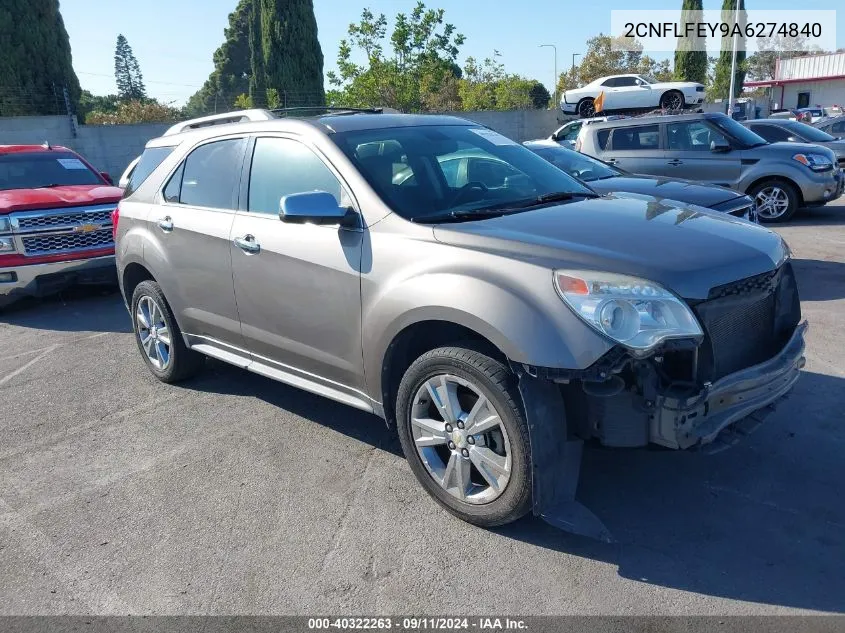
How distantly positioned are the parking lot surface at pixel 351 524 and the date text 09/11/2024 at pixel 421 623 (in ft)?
0.16

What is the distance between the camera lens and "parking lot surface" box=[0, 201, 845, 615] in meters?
2.89

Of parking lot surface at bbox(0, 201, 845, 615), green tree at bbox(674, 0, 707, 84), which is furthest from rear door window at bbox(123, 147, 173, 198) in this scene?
green tree at bbox(674, 0, 707, 84)

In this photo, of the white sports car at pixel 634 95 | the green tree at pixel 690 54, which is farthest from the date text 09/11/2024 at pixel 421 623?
the green tree at pixel 690 54

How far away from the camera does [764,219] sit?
11180 millimetres

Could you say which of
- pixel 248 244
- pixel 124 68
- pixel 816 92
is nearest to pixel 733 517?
pixel 248 244

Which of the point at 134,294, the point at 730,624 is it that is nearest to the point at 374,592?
the point at 730,624

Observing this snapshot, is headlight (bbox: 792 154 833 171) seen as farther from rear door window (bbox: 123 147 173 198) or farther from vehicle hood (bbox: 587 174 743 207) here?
rear door window (bbox: 123 147 173 198)

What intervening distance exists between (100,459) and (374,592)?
2228 millimetres

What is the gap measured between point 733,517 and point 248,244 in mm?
2944

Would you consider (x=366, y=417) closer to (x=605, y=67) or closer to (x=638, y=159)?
(x=638, y=159)

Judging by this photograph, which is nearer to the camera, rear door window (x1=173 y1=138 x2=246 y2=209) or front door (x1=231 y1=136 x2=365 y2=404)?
front door (x1=231 y1=136 x2=365 y2=404)

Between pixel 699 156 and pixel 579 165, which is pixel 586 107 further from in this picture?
pixel 579 165

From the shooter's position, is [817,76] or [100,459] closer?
[100,459]

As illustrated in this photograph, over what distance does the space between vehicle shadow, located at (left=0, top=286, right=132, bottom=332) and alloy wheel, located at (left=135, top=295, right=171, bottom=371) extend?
1.84m
